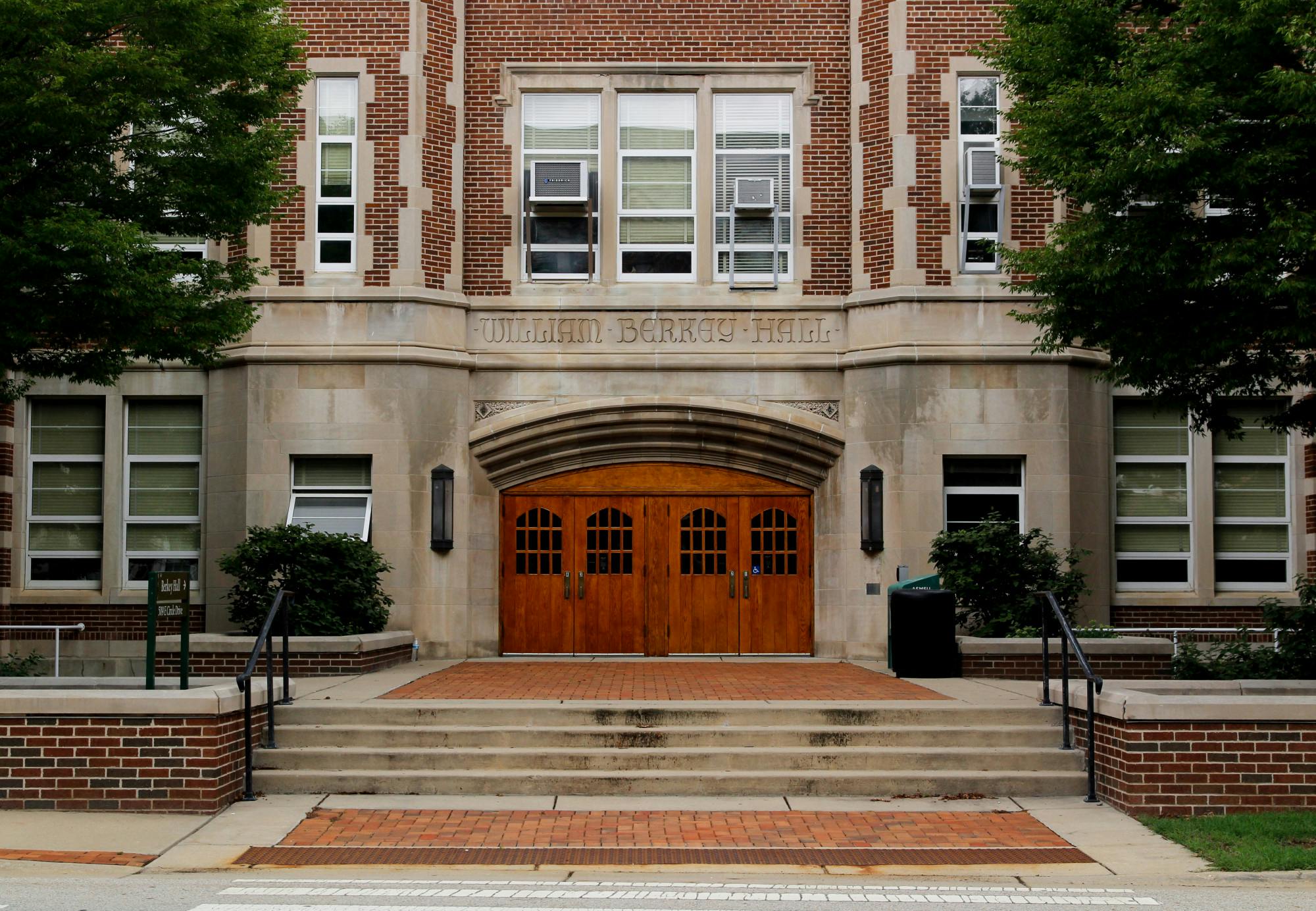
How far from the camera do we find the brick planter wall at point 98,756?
959cm

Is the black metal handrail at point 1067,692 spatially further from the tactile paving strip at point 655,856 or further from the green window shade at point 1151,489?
the green window shade at point 1151,489

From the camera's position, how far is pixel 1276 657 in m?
12.2

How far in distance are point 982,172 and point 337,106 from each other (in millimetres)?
7915

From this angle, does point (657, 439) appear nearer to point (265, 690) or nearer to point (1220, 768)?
point (265, 690)

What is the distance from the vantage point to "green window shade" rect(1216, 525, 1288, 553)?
17.4m

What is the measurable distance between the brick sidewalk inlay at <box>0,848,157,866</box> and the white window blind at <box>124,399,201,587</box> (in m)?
9.12

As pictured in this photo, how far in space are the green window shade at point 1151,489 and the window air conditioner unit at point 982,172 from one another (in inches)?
151

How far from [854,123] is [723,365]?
11.3ft

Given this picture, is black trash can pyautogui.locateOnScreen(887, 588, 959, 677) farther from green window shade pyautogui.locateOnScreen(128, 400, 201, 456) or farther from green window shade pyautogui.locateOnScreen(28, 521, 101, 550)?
green window shade pyautogui.locateOnScreen(28, 521, 101, 550)

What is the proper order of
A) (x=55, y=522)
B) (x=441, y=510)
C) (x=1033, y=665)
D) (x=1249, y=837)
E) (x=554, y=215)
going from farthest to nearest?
(x=554, y=215), (x=55, y=522), (x=441, y=510), (x=1033, y=665), (x=1249, y=837)

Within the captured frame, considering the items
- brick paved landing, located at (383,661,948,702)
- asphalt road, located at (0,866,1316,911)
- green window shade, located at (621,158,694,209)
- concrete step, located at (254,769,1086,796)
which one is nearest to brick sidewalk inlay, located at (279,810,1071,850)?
concrete step, located at (254,769,1086,796)

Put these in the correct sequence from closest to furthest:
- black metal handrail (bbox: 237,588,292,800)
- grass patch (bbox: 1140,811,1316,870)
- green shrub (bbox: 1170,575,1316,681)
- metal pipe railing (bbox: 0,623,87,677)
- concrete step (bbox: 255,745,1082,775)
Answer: grass patch (bbox: 1140,811,1316,870), black metal handrail (bbox: 237,588,292,800), concrete step (bbox: 255,745,1082,775), green shrub (bbox: 1170,575,1316,681), metal pipe railing (bbox: 0,623,87,677)

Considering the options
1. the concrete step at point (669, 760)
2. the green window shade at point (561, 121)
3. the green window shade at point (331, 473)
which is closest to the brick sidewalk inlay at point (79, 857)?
the concrete step at point (669, 760)

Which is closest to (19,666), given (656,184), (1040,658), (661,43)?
(656,184)
